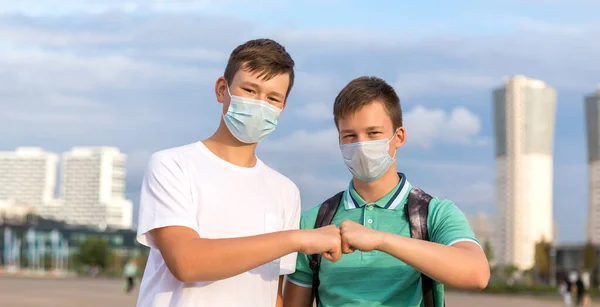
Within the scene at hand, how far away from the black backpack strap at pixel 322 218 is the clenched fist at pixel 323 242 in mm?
498

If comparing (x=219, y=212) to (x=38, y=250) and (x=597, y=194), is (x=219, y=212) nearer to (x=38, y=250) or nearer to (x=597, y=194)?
(x=38, y=250)

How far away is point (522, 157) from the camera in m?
197

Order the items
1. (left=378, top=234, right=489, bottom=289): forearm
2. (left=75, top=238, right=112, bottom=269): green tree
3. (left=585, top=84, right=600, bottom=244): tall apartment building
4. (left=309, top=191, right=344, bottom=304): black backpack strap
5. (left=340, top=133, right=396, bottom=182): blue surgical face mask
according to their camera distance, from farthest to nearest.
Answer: (left=585, top=84, right=600, bottom=244): tall apartment building
(left=75, top=238, right=112, bottom=269): green tree
(left=309, top=191, right=344, bottom=304): black backpack strap
(left=340, top=133, right=396, bottom=182): blue surgical face mask
(left=378, top=234, right=489, bottom=289): forearm

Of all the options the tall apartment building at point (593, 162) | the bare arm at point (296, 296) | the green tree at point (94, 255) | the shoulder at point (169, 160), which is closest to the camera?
the shoulder at point (169, 160)

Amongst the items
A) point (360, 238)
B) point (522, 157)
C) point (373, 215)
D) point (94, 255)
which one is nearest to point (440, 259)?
point (360, 238)

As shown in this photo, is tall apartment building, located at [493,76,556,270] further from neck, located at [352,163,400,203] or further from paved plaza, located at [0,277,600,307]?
neck, located at [352,163,400,203]

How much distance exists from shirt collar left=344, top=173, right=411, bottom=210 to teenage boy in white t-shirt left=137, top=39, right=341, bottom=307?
0.30 metres

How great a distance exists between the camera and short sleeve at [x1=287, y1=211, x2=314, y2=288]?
400cm

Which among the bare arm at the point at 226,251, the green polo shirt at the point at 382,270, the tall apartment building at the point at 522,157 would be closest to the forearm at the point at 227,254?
the bare arm at the point at 226,251

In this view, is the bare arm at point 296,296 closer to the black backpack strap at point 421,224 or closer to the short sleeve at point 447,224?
the black backpack strap at point 421,224

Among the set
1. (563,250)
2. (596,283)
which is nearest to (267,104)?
(596,283)

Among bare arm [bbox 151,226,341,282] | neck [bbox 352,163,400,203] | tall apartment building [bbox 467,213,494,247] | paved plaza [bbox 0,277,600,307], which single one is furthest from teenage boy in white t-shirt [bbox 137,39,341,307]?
tall apartment building [bbox 467,213,494,247]

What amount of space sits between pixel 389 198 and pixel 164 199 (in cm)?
102

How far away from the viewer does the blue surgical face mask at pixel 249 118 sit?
360 centimetres
